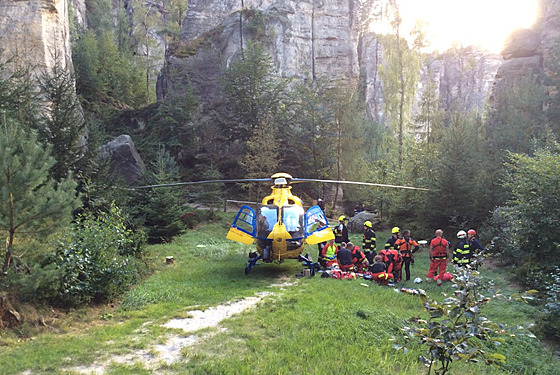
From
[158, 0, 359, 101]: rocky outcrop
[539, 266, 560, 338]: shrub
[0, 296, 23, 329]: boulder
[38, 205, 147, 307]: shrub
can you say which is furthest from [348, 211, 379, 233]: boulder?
[158, 0, 359, 101]: rocky outcrop

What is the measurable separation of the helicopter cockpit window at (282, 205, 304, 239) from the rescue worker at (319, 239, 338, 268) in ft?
6.16

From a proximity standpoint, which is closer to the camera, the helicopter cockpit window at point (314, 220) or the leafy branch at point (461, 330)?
the leafy branch at point (461, 330)

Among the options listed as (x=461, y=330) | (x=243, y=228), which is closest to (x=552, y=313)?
(x=461, y=330)

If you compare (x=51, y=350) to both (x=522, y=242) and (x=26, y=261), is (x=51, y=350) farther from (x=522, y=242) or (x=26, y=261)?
(x=522, y=242)

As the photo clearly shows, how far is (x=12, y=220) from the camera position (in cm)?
550

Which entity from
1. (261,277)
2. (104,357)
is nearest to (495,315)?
(261,277)

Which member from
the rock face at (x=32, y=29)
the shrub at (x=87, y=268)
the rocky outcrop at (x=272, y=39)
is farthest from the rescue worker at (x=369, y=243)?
the rocky outcrop at (x=272, y=39)

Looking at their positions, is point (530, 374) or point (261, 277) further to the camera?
point (261, 277)

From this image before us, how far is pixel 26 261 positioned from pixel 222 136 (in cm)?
2153

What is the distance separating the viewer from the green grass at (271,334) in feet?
15.6

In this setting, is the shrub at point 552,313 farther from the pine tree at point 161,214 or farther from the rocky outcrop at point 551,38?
the rocky outcrop at point 551,38

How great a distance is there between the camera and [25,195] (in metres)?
5.52

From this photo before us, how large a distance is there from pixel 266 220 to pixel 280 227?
1.56 ft

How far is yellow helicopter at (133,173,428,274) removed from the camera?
30.4 ft
